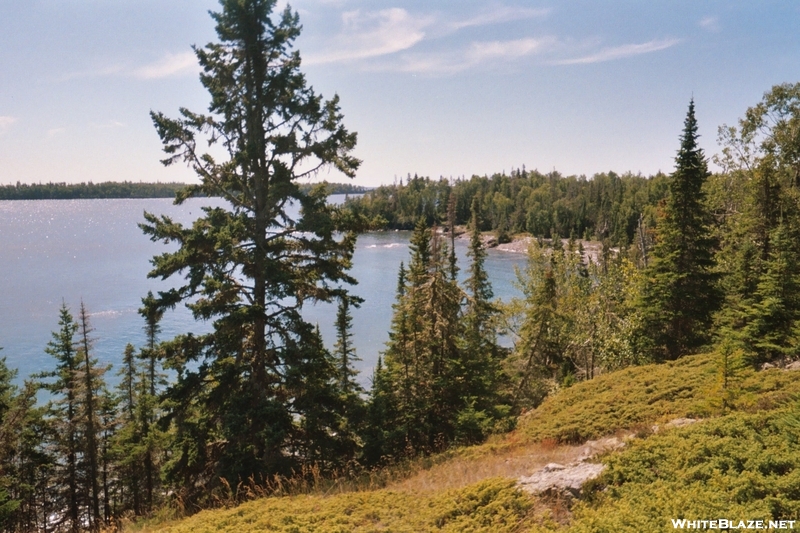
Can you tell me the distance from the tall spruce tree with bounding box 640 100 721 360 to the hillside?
8.35m

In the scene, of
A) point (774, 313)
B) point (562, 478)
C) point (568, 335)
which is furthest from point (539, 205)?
point (562, 478)

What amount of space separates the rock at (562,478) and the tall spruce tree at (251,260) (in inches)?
255

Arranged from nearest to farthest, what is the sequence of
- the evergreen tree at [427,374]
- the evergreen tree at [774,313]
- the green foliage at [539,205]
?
1. the evergreen tree at [427,374]
2. the evergreen tree at [774,313]
3. the green foliage at [539,205]

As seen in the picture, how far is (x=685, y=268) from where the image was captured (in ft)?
67.0

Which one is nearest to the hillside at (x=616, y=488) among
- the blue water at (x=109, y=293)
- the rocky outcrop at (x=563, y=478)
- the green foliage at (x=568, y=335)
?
the rocky outcrop at (x=563, y=478)

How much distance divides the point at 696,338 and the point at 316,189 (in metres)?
17.6

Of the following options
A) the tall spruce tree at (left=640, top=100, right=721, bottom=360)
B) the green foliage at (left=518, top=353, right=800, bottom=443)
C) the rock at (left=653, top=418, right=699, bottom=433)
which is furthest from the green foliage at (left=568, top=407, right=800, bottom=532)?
the tall spruce tree at (left=640, top=100, right=721, bottom=360)

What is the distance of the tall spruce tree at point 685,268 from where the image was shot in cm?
2028

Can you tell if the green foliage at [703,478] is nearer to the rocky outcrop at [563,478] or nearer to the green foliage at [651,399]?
the rocky outcrop at [563,478]

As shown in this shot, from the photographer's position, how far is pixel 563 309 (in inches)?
1172

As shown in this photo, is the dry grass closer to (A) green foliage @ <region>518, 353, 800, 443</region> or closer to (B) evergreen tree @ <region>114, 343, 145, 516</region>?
(A) green foliage @ <region>518, 353, 800, 443</region>

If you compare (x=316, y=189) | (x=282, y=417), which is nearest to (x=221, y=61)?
(x=316, y=189)

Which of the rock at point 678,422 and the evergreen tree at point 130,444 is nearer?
the rock at point 678,422

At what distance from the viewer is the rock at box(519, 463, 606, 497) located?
25.0 ft
